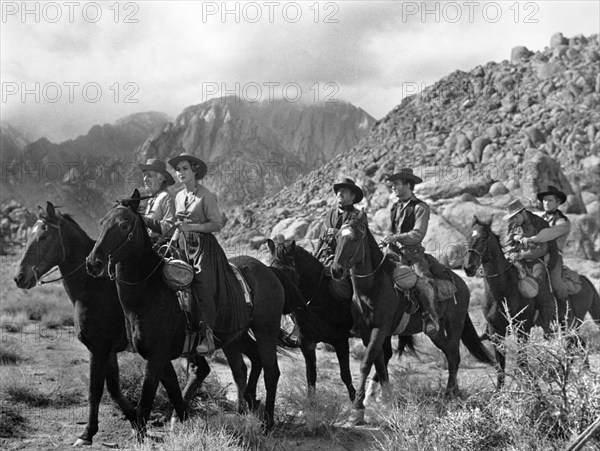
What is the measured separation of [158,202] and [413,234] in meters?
3.61

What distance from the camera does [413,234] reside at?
892 centimetres

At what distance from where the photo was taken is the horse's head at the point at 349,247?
26.3 ft

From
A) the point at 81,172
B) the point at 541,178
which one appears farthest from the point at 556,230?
the point at 81,172

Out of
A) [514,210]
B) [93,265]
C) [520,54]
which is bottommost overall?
[93,265]

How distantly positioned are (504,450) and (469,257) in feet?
14.5

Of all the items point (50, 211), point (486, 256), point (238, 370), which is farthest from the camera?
point (486, 256)

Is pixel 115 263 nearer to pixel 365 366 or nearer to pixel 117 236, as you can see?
pixel 117 236

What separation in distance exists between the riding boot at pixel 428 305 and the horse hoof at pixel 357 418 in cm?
194

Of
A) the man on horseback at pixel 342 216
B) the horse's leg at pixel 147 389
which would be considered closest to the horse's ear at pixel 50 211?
the horse's leg at pixel 147 389

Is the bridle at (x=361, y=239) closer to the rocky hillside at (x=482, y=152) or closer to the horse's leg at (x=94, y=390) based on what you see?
the horse's leg at (x=94, y=390)

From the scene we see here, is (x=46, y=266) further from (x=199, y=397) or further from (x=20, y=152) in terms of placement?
(x=20, y=152)

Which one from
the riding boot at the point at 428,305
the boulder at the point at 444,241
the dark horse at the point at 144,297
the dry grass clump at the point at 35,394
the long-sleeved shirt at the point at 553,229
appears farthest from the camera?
the boulder at the point at 444,241

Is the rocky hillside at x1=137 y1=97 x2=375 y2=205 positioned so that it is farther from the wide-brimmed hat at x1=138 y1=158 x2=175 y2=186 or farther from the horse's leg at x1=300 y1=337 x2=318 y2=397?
the wide-brimmed hat at x1=138 y1=158 x2=175 y2=186

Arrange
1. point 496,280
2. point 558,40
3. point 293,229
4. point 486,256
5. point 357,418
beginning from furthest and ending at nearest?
1. point 558,40
2. point 293,229
3. point 496,280
4. point 486,256
5. point 357,418
